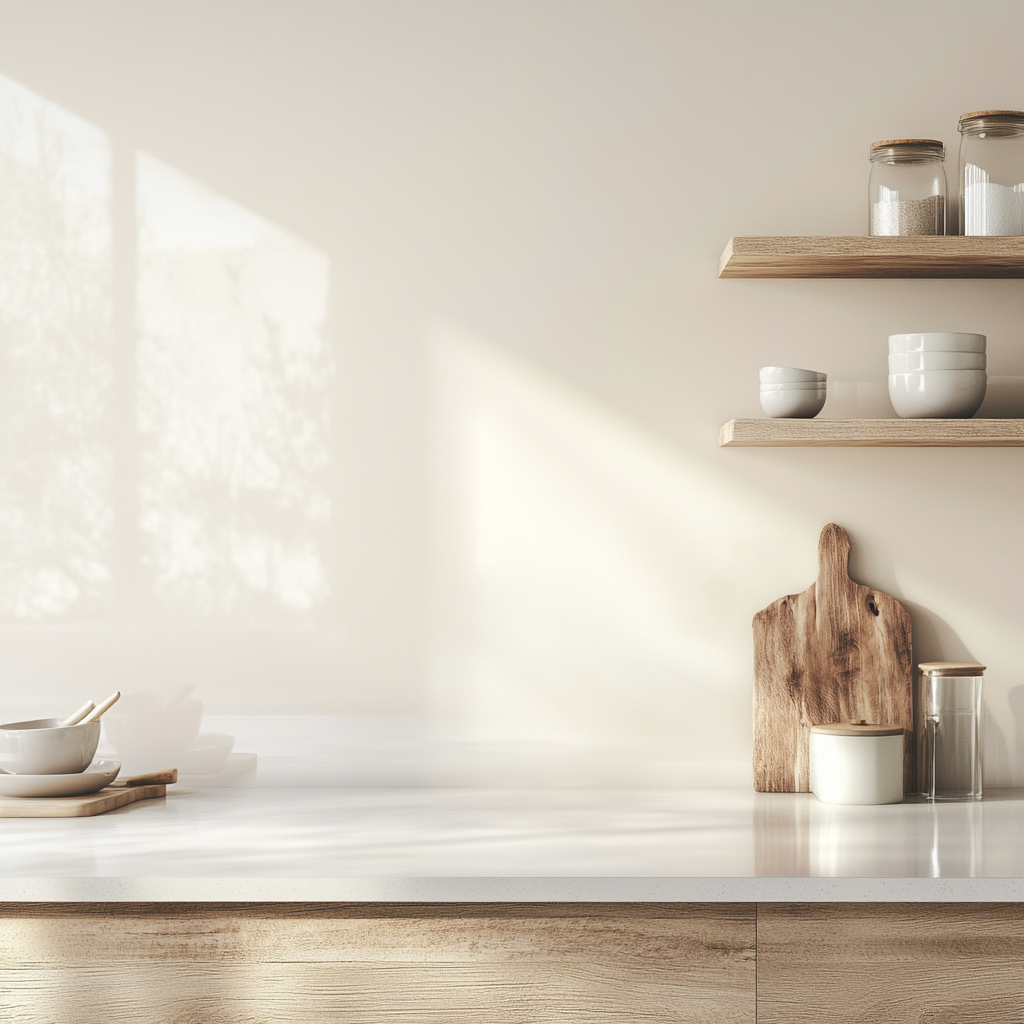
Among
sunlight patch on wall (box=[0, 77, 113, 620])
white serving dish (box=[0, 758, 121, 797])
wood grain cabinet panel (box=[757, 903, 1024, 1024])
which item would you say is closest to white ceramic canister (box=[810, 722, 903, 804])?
wood grain cabinet panel (box=[757, 903, 1024, 1024])

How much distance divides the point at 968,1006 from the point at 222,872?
0.95 m

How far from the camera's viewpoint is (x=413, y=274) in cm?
202

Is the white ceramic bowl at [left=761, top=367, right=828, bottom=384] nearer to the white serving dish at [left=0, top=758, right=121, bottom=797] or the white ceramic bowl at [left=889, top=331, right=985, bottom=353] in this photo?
the white ceramic bowl at [left=889, top=331, right=985, bottom=353]

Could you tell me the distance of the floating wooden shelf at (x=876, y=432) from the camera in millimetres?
1778

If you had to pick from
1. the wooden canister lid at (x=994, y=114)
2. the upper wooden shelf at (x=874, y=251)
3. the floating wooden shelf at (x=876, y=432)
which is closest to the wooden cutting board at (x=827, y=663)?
the floating wooden shelf at (x=876, y=432)

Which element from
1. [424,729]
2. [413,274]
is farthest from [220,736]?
[413,274]

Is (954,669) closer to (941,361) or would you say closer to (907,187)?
(941,361)

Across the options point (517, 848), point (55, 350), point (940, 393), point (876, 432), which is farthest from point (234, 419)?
point (940, 393)

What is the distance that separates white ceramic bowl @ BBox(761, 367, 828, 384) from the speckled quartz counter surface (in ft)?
2.38

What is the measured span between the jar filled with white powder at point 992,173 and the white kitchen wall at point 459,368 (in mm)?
95

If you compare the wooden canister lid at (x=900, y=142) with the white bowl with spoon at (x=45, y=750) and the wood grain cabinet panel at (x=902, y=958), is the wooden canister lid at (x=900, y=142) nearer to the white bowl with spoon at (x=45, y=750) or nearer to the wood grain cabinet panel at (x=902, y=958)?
the wood grain cabinet panel at (x=902, y=958)

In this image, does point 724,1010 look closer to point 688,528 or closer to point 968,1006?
point 968,1006

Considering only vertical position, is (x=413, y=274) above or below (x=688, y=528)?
above

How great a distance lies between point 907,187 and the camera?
1.90 metres
